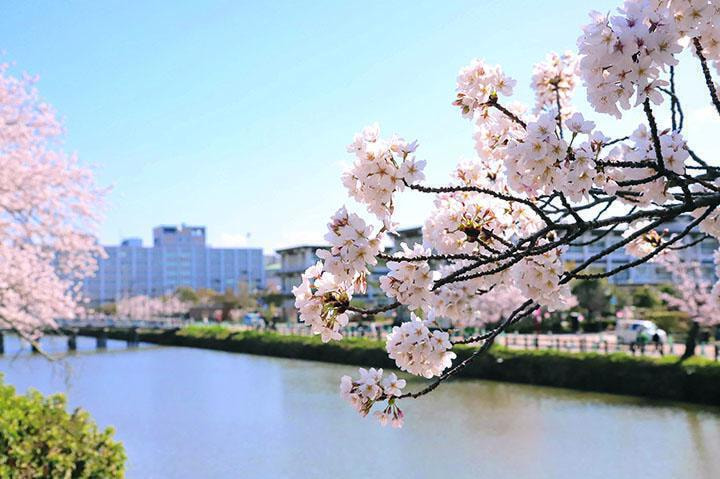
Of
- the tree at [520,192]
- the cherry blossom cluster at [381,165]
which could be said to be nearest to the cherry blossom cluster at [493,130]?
the tree at [520,192]

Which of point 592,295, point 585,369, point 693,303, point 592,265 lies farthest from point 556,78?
point 592,265

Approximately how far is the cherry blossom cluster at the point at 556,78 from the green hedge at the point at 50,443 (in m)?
5.49

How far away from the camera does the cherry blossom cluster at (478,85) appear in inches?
105

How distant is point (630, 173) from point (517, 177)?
0.48m

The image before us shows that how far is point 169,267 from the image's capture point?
11056 cm

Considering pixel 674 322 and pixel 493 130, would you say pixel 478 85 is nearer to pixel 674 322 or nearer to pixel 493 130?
pixel 493 130

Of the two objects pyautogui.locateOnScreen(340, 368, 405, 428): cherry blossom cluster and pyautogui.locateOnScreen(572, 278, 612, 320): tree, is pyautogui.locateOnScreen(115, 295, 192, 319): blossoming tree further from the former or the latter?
pyautogui.locateOnScreen(340, 368, 405, 428): cherry blossom cluster

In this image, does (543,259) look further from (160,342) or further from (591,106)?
(160,342)

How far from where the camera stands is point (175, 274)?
11056cm

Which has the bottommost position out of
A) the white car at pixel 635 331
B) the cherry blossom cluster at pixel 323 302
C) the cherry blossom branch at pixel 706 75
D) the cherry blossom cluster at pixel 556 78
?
the white car at pixel 635 331

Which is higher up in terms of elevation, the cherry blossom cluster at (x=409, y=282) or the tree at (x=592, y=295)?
the cherry blossom cluster at (x=409, y=282)

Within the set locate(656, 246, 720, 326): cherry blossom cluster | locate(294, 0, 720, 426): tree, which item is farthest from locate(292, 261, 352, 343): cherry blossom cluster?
locate(656, 246, 720, 326): cherry blossom cluster

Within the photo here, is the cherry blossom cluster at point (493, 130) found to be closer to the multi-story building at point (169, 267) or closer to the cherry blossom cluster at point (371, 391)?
the cherry blossom cluster at point (371, 391)

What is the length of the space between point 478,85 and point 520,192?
553 millimetres
